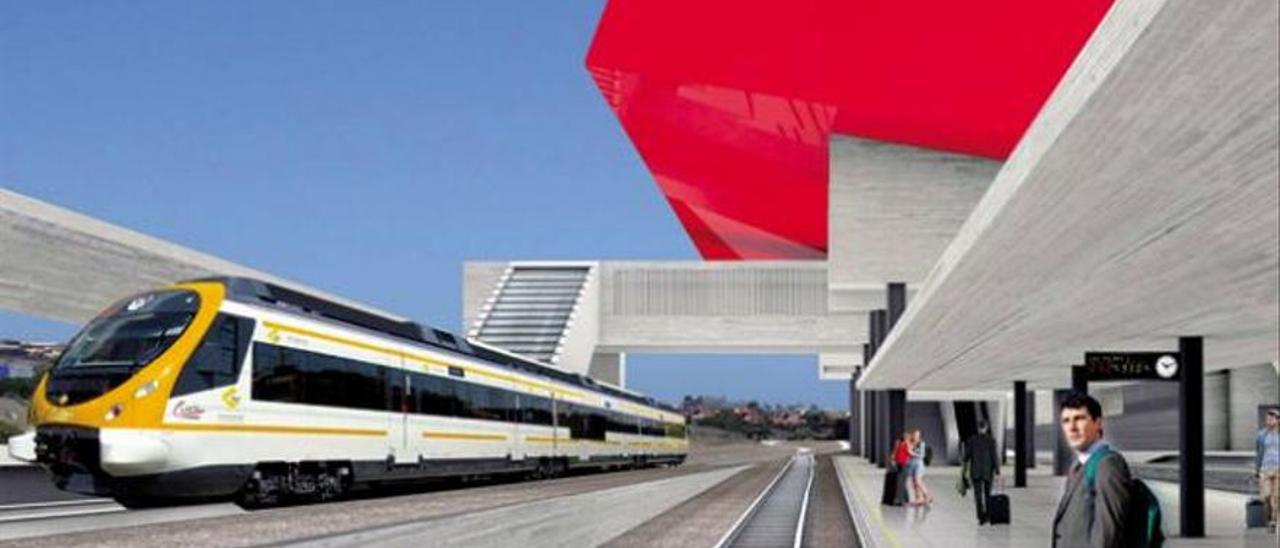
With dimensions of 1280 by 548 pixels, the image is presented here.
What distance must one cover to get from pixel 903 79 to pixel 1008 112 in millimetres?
3224

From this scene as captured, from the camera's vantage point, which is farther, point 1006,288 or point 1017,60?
point 1017,60

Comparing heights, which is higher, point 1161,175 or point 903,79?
point 903,79

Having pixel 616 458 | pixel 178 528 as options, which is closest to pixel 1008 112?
pixel 616 458

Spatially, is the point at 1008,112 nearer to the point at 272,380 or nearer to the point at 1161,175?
the point at 272,380

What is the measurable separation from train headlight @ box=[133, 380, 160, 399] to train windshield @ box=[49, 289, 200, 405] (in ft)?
1.01

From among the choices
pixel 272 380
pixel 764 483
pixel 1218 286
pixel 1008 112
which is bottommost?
pixel 764 483

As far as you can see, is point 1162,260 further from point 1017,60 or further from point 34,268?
point 1017,60

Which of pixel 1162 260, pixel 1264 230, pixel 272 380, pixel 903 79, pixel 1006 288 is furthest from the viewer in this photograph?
pixel 903 79

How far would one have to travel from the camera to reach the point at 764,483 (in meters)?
49.2

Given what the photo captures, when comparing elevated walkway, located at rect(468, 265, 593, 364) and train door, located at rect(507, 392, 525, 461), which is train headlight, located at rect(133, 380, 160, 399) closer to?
train door, located at rect(507, 392, 525, 461)

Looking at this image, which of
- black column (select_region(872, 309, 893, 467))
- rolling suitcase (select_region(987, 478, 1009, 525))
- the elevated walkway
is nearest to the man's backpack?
rolling suitcase (select_region(987, 478, 1009, 525))

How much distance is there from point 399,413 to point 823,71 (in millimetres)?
18489

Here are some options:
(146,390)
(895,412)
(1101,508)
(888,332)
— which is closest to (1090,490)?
(1101,508)

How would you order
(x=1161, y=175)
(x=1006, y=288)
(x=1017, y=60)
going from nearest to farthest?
(x=1161, y=175)
(x=1006, y=288)
(x=1017, y=60)
